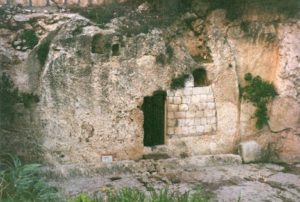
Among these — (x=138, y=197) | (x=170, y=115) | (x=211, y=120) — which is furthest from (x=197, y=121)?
(x=138, y=197)

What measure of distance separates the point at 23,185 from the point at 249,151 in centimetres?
373

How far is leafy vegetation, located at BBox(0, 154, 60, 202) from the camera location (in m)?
5.52

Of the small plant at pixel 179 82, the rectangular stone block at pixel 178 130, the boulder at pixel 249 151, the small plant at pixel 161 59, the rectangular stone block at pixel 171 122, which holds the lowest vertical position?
the boulder at pixel 249 151

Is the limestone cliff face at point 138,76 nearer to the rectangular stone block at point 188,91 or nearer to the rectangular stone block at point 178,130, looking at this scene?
the rectangular stone block at point 178,130

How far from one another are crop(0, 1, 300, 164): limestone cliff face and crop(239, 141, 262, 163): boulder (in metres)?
0.15

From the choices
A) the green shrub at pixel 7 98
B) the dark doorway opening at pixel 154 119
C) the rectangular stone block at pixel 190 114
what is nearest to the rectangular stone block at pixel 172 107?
the dark doorway opening at pixel 154 119

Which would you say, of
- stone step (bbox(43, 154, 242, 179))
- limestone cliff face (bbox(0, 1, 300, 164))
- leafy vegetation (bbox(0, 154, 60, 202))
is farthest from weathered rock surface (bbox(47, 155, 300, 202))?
leafy vegetation (bbox(0, 154, 60, 202))

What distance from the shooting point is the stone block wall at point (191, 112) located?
7.00 metres

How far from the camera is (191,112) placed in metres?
7.09

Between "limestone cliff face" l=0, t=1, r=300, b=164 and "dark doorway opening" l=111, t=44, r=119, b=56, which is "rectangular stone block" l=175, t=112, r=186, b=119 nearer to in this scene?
"limestone cliff face" l=0, t=1, r=300, b=164

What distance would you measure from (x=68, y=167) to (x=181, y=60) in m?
2.46

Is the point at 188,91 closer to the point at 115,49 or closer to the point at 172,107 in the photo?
the point at 172,107

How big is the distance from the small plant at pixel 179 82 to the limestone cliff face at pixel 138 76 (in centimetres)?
9

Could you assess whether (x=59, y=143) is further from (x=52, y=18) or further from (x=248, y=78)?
(x=248, y=78)
